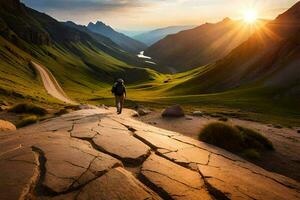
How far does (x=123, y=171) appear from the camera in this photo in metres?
8.52

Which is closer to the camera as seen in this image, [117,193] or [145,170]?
[117,193]

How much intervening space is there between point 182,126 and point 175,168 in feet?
39.0

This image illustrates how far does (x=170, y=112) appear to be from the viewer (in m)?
26.5

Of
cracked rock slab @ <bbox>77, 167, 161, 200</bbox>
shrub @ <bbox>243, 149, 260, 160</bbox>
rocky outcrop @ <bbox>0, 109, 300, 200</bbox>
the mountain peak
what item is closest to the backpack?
rocky outcrop @ <bbox>0, 109, 300, 200</bbox>

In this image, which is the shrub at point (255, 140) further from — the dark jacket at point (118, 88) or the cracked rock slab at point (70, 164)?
the dark jacket at point (118, 88)

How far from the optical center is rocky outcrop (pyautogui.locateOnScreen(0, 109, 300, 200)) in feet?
24.0

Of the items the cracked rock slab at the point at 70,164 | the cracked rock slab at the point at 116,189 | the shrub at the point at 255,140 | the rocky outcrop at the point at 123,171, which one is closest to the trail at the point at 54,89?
the shrub at the point at 255,140

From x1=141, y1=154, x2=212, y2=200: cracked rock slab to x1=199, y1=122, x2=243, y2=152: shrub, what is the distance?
562cm

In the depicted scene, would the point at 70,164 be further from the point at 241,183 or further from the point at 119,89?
the point at 119,89

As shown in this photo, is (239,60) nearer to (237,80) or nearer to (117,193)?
(237,80)

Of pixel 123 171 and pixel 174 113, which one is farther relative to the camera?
pixel 174 113

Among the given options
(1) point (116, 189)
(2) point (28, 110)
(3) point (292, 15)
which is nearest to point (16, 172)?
(1) point (116, 189)

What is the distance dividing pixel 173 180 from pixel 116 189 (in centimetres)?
193

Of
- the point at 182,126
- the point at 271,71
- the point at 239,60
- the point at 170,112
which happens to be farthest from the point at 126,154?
the point at 239,60
